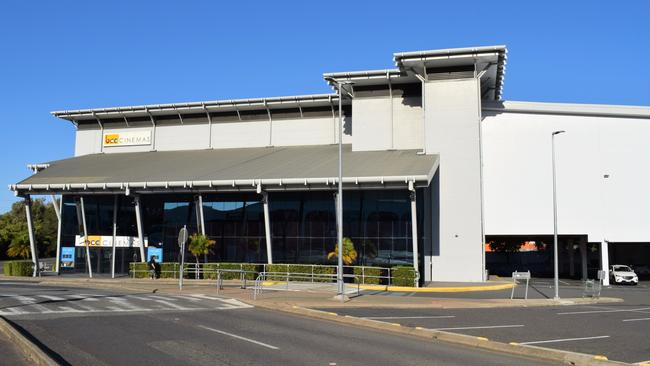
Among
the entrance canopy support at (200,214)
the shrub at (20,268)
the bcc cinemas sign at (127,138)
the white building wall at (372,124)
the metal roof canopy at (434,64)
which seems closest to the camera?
→ the metal roof canopy at (434,64)

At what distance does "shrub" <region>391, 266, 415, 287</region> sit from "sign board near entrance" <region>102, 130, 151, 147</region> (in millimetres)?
24926

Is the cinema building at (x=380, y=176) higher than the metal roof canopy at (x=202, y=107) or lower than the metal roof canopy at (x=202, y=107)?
lower

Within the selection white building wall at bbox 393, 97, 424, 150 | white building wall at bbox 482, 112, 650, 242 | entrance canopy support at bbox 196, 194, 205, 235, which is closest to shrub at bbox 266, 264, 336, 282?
entrance canopy support at bbox 196, 194, 205, 235

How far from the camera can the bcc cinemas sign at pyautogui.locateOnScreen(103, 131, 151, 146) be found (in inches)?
1795

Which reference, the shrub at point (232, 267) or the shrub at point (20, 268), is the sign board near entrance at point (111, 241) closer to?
the shrub at point (20, 268)

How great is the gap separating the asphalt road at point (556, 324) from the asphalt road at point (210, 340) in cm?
202

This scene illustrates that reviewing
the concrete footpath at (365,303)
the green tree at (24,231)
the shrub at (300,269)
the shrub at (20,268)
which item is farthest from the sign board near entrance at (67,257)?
the green tree at (24,231)

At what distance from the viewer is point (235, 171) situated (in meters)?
34.6

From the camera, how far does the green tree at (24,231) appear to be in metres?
70.1

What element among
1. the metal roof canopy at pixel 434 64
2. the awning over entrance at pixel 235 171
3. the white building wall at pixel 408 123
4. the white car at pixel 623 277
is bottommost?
the white car at pixel 623 277

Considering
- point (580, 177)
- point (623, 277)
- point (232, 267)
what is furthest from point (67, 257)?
point (623, 277)

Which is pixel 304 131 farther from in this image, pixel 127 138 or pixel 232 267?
pixel 127 138

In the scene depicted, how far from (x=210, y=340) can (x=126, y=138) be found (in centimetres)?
3735

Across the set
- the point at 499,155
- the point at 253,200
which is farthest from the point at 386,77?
the point at 253,200
